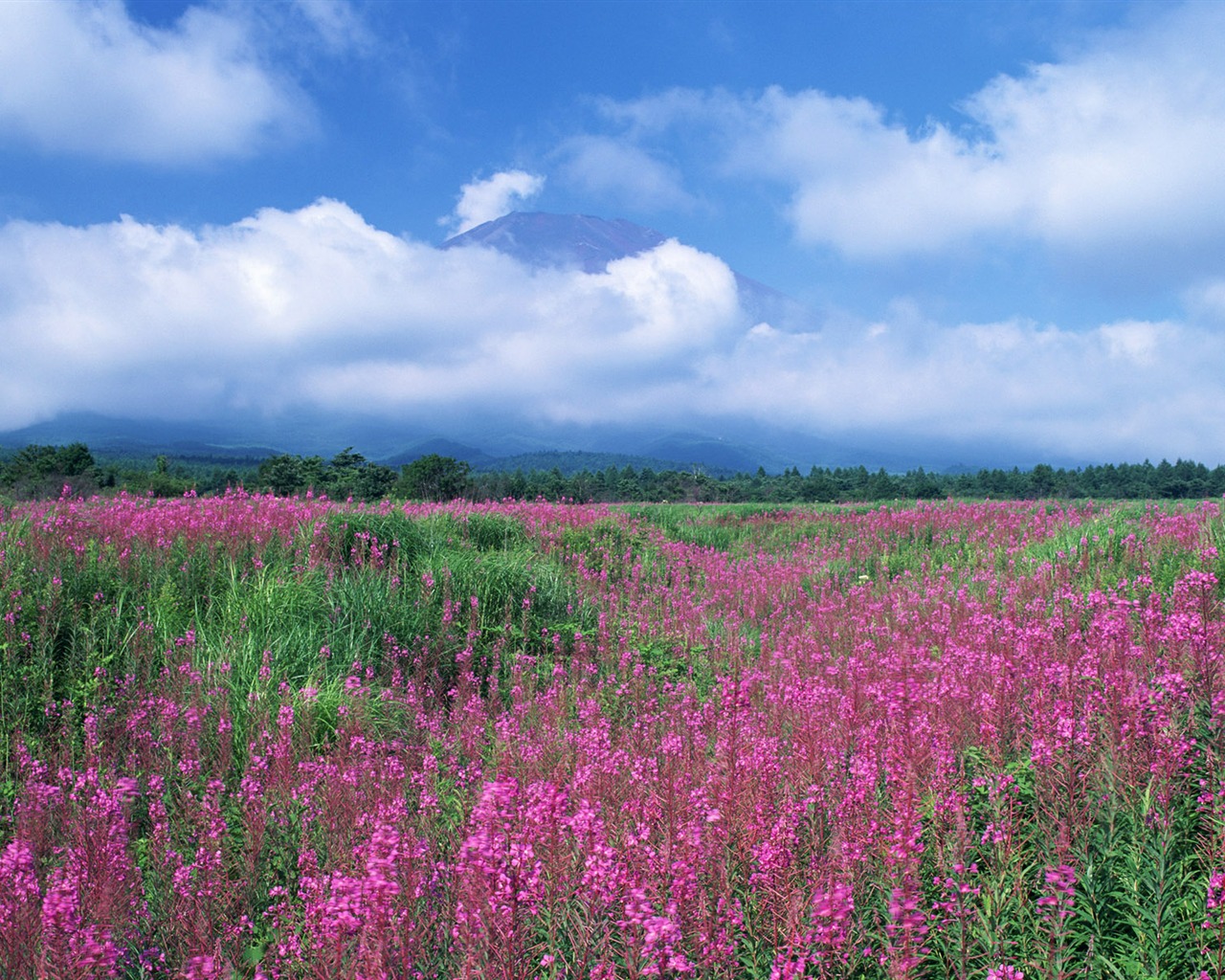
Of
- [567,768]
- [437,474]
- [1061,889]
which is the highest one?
[437,474]

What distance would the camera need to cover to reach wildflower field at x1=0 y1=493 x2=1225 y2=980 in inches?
88.3

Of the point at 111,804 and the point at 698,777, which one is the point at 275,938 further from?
the point at 698,777

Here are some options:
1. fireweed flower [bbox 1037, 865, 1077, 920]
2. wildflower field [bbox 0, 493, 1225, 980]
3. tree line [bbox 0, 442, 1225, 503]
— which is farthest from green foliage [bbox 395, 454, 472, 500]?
fireweed flower [bbox 1037, 865, 1077, 920]

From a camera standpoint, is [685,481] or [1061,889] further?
[685,481]

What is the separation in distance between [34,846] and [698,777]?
3089 mm

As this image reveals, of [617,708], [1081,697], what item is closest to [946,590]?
[617,708]

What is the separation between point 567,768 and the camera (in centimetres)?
329

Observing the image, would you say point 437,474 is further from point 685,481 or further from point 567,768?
point 567,768

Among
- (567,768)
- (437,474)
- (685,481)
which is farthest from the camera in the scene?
(685,481)

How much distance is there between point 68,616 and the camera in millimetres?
6672

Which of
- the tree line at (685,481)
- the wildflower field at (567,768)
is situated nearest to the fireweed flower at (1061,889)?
the wildflower field at (567,768)

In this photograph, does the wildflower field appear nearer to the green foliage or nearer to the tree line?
the tree line

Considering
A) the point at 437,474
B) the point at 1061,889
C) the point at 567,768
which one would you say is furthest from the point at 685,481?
the point at 1061,889

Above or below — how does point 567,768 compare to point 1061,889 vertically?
below
